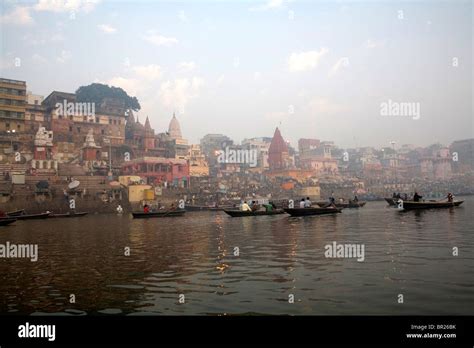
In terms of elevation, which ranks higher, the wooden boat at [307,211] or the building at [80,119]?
the building at [80,119]

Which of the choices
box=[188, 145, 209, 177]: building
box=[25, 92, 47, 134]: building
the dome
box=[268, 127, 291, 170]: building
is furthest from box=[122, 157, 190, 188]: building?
box=[268, 127, 291, 170]: building

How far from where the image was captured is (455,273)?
29.6 ft

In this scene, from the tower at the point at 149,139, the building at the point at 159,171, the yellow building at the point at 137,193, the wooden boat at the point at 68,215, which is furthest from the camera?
the tower at the point at 149,139

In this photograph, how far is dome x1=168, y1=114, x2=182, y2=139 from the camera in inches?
3809

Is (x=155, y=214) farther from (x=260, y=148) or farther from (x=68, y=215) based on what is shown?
(x=260, y=148)

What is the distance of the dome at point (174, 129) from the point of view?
317ft

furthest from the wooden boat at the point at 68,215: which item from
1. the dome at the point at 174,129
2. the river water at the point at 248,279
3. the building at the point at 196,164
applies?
the dome at the point at 174,129

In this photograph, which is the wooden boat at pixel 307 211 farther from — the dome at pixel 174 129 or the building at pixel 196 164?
the dome at pixel 174 129

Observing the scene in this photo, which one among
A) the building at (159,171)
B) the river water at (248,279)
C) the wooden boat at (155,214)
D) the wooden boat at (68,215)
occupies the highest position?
the building at (159,171)

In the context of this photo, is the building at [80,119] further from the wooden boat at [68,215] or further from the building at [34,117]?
the wooden boat at [68,215]

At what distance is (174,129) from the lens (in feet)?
319

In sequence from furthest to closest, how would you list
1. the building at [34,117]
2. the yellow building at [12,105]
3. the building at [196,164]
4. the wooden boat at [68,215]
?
the building at [196,164] < the building at [34,117] < the yellow building at [12,105] < the wooden boat at [68,215]

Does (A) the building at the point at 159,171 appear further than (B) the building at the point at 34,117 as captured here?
No

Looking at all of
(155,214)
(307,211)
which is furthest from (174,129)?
(307,211)
